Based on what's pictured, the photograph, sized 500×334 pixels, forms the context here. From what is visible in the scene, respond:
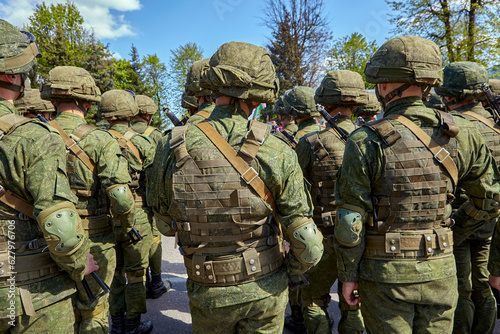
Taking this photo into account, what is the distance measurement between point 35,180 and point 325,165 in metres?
2.90

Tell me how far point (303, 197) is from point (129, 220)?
2484 mm

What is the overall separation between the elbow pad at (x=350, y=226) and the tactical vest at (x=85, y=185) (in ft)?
8.66

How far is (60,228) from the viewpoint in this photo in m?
2.31

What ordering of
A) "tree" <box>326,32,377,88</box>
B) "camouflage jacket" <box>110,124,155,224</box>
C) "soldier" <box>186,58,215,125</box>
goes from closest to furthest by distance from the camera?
"soldier" <box>186,58,215,125</box> → "camouflage jacket" <box>110,124,155,224</box> → "tree" <box>326,32,377,88</box>

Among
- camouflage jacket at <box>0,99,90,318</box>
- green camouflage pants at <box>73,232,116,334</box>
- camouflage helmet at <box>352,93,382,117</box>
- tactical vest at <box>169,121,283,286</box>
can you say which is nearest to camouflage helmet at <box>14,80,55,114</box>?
green camouflage pants at <box>73,232,116,334</box>

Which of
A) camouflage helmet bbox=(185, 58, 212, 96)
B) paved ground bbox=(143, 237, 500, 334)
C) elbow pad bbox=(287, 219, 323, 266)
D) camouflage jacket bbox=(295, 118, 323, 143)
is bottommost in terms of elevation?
paved ground bbox=(143, 237, 500, 334)

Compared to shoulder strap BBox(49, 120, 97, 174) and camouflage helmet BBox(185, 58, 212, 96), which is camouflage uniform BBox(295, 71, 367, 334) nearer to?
camouflage helmet BBox(185, 58, 212, 96)

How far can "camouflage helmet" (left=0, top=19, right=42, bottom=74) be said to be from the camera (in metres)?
2.40

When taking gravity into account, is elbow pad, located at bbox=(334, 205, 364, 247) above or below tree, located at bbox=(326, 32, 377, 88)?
below

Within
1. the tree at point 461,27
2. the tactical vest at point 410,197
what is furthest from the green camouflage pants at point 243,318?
the tree at point 461,27

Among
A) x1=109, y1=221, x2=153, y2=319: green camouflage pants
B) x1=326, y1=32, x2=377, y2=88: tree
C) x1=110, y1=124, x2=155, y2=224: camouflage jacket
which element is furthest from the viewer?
x1=326, y1=32, x2=377, y2=88: tree

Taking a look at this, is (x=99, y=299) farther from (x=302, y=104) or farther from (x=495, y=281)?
(x=495, y=281)

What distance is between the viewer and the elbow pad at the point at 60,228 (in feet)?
7.50

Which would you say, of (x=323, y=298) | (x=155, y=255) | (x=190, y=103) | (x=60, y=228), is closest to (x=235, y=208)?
(x=60, y=228)
